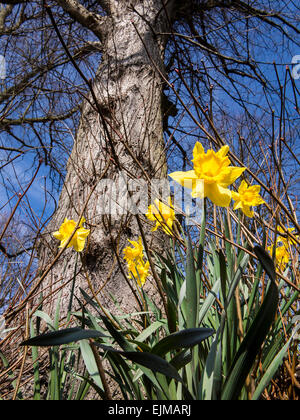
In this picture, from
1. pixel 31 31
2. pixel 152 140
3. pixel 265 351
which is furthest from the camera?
pixel 31 31

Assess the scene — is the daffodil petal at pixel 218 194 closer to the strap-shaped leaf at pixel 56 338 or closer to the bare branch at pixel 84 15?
the strap-shaped leaf at pixel 56 338

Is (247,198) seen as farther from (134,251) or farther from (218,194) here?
(134,251)

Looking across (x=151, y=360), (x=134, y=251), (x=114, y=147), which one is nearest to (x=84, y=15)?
(x=114, y=147)

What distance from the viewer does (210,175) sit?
0.69 meters

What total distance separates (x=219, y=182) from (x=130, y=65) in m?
2.32

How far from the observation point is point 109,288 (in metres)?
1.74

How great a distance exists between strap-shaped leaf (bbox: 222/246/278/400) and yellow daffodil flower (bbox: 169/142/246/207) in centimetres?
21

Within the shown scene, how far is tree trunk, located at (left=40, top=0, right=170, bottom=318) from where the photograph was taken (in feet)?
5.51

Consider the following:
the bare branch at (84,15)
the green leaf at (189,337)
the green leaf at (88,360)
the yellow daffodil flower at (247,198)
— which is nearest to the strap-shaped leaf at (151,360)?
the green leaf at (189,337)

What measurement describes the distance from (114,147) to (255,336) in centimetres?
154

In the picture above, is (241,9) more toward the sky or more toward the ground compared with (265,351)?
more toward the sky

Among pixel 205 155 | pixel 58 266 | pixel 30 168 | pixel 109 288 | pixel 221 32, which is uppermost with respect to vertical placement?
pixel 221 32
